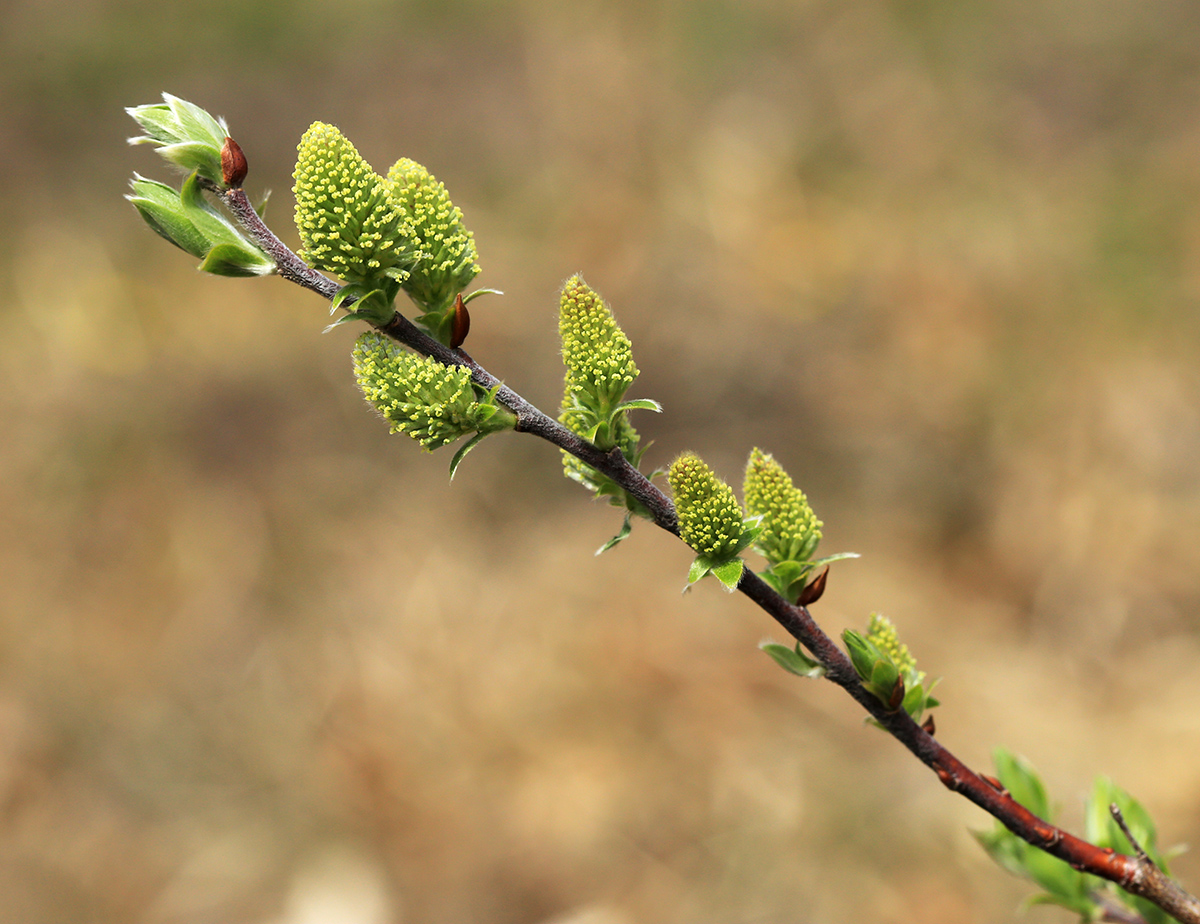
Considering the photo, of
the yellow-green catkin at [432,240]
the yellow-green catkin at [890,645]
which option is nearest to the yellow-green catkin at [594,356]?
the yellow-green catkin at [432,240]

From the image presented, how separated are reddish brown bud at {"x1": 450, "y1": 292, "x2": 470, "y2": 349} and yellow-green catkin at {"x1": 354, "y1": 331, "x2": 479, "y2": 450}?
0.06 meters

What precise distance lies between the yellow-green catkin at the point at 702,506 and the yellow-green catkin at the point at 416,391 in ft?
0.63

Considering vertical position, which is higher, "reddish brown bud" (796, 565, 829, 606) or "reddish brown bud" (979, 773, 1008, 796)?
"reddish brown bud" (796, 565, 829, 606)

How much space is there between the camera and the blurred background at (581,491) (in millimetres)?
3271

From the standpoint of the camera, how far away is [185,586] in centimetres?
409

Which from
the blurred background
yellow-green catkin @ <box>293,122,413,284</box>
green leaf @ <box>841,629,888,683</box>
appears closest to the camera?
yellow-green catkin @ <box>293,122,413,284</box>

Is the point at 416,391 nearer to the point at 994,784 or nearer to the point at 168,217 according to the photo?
the point at 168,217

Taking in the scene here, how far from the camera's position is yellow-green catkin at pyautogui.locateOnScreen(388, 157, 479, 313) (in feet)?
2.77

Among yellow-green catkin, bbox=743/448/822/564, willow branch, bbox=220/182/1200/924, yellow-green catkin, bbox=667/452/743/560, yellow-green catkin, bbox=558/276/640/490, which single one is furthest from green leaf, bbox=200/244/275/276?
yellow-green catkin, bbox=743/448/822/564

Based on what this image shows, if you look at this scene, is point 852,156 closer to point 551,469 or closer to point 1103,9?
point 1103,9

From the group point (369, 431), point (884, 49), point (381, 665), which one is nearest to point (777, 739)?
point (381, 665)

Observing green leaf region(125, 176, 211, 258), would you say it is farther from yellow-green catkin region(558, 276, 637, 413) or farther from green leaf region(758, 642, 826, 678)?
green leaf region(758, 642, 826, 678)

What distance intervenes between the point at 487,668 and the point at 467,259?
3083 millimetres

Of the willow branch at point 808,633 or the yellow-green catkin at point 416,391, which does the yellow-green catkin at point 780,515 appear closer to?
the willow branch at point 808,633
